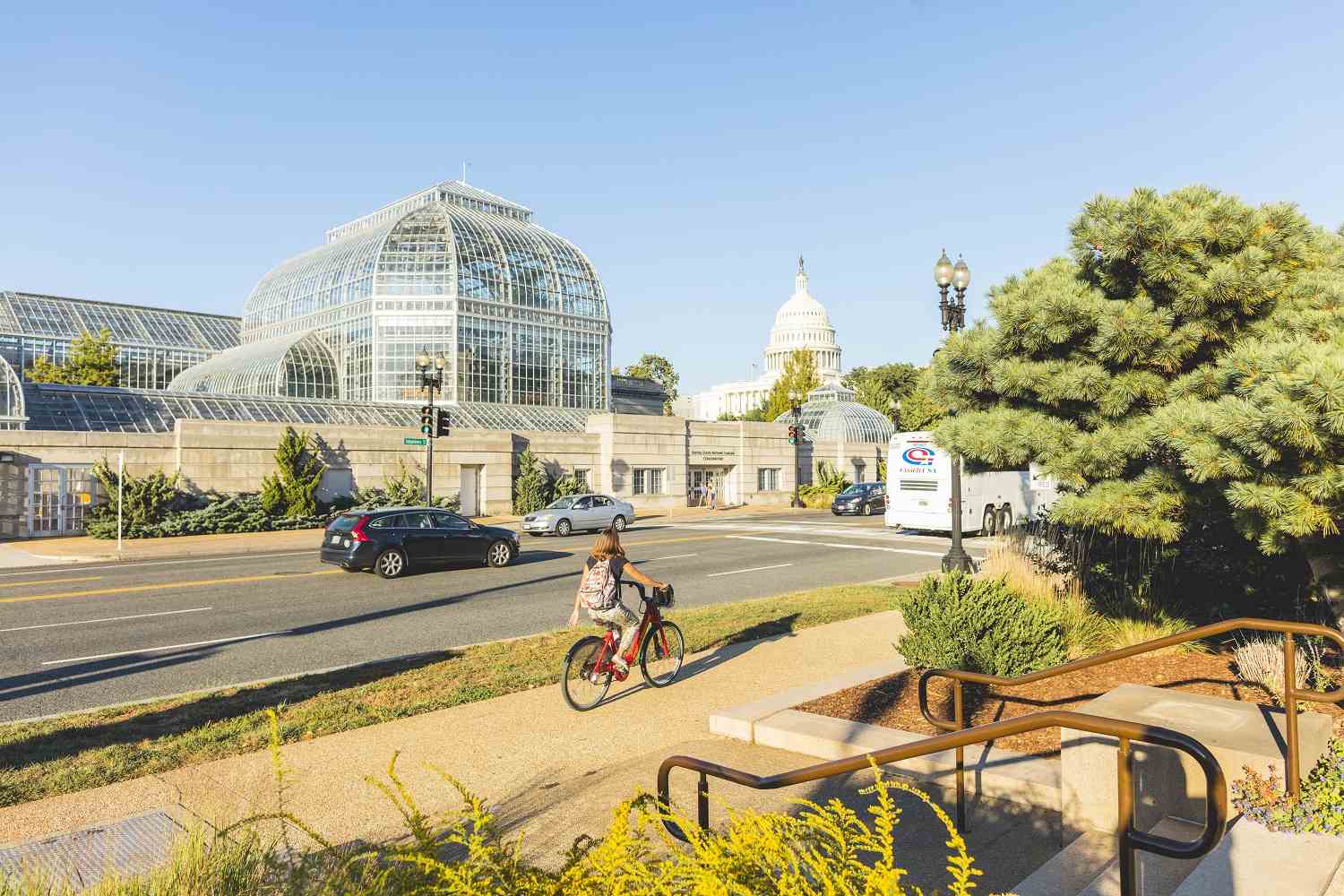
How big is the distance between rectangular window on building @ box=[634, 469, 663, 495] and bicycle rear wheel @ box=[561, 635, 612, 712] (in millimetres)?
37152

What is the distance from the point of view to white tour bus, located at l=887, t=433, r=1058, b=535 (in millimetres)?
28844

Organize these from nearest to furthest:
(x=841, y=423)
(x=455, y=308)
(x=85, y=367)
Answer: (x=85, y=367)
(x=455, y=308)
(x=841, y=423)

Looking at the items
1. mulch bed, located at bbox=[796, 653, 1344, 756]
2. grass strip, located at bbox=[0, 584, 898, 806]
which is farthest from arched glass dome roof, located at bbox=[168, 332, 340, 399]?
mulch bed, located at bbox=[796, 653, 1344, 756]

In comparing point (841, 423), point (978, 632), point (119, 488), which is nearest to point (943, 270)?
point (978, 632)

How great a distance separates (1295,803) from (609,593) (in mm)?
5768

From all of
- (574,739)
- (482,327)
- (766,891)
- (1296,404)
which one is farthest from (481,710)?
(482,327)

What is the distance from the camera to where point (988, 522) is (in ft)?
97.6

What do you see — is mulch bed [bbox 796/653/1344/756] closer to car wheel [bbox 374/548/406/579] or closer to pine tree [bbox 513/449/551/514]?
car wheel [bbox 374/548/406/579]

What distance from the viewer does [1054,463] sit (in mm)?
8188

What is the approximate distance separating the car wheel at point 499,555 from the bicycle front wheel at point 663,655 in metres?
11.4

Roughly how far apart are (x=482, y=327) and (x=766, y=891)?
149 ft

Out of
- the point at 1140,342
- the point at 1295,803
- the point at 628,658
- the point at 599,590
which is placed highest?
the point at 1140,342

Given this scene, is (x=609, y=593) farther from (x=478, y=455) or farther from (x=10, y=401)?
(x=10, y=401)

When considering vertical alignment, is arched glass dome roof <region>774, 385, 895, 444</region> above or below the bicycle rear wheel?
above
